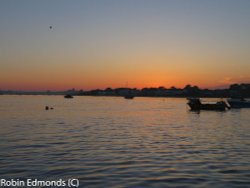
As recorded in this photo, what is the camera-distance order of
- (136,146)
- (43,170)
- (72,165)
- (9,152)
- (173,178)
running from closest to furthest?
(173,178)
(43,170)
(72,165)
(9,152)
(136,146)

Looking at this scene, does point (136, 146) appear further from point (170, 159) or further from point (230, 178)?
point (230, 178)

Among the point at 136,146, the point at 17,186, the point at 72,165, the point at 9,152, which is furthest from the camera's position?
the point at 136,146

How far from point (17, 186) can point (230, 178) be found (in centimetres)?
921

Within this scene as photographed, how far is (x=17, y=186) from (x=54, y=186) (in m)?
1.48

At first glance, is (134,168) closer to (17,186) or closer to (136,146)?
(17,186)

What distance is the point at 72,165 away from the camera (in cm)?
1844

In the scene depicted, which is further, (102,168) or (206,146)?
(206,146)

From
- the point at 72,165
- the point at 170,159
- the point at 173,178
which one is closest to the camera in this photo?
the point at 173,178

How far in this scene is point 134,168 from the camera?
17734 mm

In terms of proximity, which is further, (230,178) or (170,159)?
(170,159)

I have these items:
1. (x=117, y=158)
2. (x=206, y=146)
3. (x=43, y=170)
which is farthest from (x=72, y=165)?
(x=206, y=146)

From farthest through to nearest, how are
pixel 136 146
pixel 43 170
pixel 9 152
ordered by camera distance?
pixel 136 146, pixel 9 152, pixel 43 170

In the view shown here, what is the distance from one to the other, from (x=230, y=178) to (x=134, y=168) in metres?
4.60

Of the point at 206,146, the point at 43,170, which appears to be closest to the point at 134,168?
the point at 43,170
